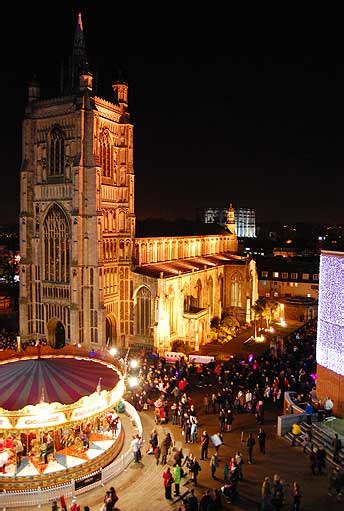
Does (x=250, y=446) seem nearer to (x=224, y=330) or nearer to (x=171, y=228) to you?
(x=224, y=330)

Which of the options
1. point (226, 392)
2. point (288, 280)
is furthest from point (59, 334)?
point (288, 280)

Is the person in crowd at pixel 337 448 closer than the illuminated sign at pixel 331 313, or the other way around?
the person in crowd at pixel 337 448

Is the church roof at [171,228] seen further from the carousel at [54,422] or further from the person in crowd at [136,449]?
the person in crowd at [136,449]

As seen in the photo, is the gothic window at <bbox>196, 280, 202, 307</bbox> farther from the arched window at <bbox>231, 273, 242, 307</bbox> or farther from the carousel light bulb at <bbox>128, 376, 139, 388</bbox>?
the carousel light bulb at <bbox>128, 376, 139, 388</bbox>

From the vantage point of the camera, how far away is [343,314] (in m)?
A: 25.5

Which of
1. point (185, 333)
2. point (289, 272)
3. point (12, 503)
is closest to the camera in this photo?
point (12, 503)

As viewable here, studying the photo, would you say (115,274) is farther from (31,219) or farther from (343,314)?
(343,314)

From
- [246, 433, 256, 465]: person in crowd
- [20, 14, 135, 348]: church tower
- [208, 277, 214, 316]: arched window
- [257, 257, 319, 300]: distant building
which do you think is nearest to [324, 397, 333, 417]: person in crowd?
[246, 433, 256, 465]: person in crowd

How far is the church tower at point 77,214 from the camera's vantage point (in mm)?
40500

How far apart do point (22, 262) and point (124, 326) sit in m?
11.0

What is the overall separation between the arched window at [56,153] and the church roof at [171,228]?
31.9 feet

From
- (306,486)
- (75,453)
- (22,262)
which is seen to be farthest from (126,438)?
(22,262)

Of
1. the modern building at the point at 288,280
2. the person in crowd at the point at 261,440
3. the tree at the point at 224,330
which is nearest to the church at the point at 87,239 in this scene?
the tree at the point at 224,330

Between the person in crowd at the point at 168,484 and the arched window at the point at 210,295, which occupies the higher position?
the arched window at the point at 210,295
